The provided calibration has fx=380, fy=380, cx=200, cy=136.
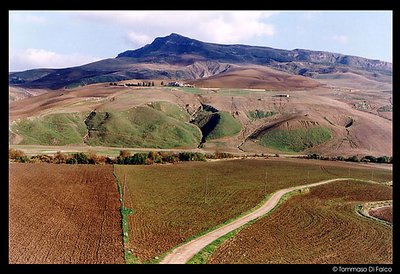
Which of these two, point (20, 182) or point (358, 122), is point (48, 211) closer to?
point (20, 182)

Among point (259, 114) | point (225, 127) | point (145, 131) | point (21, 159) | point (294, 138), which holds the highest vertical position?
point (259, 114)

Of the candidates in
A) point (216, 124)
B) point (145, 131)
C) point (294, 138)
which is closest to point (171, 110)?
point (216, 124)

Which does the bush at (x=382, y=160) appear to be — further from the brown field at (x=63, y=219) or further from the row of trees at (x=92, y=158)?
the brown field at (x=63, y=219)

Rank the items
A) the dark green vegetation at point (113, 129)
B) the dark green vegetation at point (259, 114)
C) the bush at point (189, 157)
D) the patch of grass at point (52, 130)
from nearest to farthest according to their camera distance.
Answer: the bush at point (189, 157) < the patch of grass at point (52, 130) < the dark green vegetation at point (113, 129) < the dark green vegetation at point (259, 114)

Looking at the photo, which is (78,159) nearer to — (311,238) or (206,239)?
(206,239)

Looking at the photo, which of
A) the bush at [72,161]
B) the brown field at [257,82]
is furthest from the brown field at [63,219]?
the brown field at [257,82]

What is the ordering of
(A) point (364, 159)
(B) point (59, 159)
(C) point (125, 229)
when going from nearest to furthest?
(C) point (125, 229), (B) point (59, 159), (A) point (364, 159)

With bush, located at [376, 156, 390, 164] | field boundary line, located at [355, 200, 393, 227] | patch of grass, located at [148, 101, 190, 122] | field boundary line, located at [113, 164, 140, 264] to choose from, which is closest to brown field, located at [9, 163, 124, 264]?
→ field boundary line, located at [113, 164, 140, 264]
